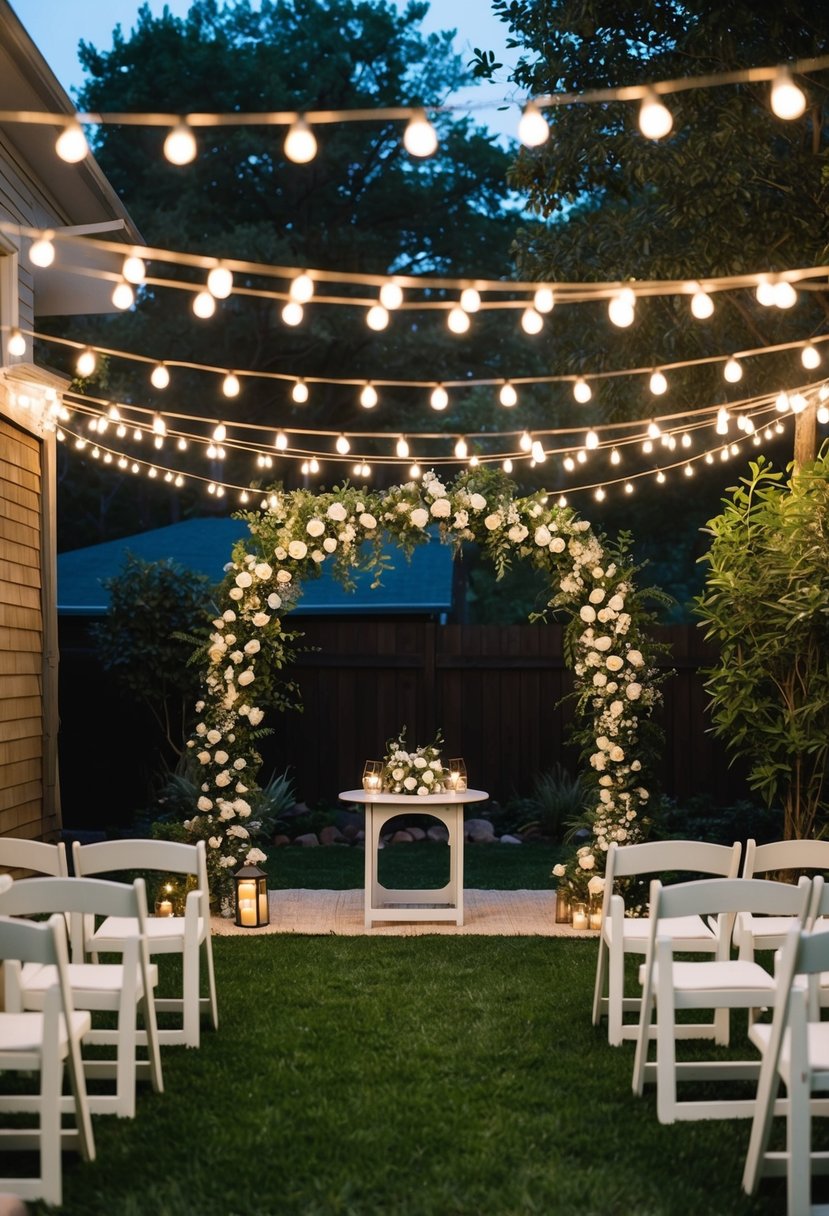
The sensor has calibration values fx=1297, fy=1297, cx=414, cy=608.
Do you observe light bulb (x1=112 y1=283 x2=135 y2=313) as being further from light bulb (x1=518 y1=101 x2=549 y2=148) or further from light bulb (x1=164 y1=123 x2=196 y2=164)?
light bulb (x1=518 y1=101 x2=549 y2=148)

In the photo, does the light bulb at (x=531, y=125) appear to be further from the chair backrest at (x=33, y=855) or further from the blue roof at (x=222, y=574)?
the blue roof at (x=222, y=574)

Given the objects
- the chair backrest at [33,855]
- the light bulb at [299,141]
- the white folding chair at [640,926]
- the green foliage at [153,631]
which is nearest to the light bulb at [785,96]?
the light bulb at [299,141]

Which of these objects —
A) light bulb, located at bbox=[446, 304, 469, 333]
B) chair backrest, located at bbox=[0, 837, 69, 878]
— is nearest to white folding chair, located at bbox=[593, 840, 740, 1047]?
chair backrest, located at bbox=[0, 837, 69, 878]

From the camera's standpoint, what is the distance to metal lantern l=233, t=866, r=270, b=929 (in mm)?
8000

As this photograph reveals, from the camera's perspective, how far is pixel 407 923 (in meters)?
8.34

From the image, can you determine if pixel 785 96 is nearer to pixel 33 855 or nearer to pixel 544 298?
pixel 544 298

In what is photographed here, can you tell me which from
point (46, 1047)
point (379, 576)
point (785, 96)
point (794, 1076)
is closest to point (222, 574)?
point (379, 576)

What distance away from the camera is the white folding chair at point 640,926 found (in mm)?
5398

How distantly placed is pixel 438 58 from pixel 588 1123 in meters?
19.4

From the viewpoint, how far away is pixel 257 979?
6.71 m

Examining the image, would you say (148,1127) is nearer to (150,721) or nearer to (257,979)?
(257,979)

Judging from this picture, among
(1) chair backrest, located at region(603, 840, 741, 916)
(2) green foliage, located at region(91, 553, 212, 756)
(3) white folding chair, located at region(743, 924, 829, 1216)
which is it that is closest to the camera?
(3) white folding chair, located at region(743, 924, 829, 1216)

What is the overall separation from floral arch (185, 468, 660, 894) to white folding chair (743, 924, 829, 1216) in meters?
4.44

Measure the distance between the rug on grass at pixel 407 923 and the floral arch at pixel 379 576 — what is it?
497mm
